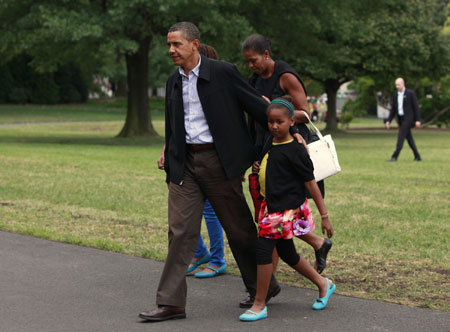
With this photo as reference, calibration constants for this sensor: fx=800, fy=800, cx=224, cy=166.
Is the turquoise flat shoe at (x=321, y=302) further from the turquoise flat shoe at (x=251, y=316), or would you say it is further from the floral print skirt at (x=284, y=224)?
the floral print skirt at (x=284, y=224)

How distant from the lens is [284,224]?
16.1 feet

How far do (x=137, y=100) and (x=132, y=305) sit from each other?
77.9 feet

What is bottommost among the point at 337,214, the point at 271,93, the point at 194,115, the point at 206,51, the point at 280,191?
the point at 337,214

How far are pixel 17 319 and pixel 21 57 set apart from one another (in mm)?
57910

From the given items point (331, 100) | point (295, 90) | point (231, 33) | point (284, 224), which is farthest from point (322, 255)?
point (331, 100)

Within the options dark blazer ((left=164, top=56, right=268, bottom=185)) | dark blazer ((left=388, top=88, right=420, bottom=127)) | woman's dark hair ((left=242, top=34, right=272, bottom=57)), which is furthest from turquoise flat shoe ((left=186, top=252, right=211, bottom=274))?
dark blazer ((left=388, top=88, right=420, bottom=127))

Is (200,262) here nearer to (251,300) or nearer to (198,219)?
(251,300)

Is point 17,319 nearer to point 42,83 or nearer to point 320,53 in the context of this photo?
point 320,53

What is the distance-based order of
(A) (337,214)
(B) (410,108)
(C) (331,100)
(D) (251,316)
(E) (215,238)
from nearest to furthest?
(D) (251,316), (E) (215,238), (A) (337,214), (B) (410,108), (C) (331,100)

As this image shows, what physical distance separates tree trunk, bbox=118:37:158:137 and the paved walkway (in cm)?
2206

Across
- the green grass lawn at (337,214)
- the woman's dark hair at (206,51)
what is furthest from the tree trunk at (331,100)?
the woman's dark hair at (206,51)

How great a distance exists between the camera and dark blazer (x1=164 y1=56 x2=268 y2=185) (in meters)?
5.05

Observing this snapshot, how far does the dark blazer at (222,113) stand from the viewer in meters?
5.05

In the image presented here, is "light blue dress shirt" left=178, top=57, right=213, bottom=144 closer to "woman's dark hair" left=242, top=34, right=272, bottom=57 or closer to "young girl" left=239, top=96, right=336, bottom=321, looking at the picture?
"young girl" left=239, top=96, right=336, bottom=321
